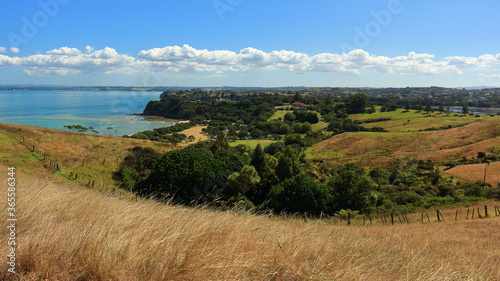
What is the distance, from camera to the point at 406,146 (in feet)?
198

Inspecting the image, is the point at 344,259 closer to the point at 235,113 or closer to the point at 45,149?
the point at 45,149

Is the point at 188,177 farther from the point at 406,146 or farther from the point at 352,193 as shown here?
the point at 406,146

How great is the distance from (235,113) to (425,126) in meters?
73.6

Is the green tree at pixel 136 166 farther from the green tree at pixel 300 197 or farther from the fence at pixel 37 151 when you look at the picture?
the green tree at pixel 300 197

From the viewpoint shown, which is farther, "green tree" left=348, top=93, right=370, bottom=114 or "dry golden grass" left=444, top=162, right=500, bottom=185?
"green tree" left=348, top=93, right=370, bottom=114

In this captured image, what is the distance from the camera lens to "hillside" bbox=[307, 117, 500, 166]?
51.7 meters

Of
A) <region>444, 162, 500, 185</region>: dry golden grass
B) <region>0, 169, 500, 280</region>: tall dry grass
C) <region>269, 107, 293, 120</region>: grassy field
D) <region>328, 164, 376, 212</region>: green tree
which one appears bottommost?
<region>444, 162, 500, 185</region>: dry golden grass

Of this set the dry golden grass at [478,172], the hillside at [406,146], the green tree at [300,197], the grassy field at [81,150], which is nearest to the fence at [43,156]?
the grassy field at [81,150]

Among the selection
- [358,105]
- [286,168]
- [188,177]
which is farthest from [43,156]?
[358,105]

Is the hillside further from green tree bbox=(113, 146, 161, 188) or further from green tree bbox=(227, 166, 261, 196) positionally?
green tree bbox=(113, 146, 161, 188)

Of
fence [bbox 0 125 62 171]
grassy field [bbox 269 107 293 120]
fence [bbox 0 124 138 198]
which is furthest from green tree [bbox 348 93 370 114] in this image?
fence [bbox 0 125 62 171]

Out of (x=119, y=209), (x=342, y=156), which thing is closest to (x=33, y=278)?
(x=119, y=209)

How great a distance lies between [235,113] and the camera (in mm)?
130250

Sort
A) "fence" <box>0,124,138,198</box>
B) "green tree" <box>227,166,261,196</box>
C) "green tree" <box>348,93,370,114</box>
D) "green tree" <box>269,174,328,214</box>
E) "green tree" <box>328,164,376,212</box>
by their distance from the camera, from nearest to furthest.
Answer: "fence" <box>0,124,138,198</box>
"green tree" <box>269,174,328,214</box>
"green tree" <box>227,166,261,196</box>
"green tree" <box>328,164,376,212</box>
"green tree" <box>348,93,370,114</box>
